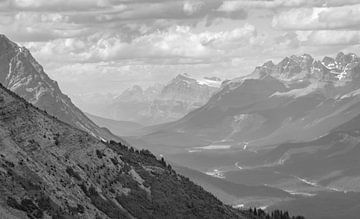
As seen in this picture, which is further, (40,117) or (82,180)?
(40,117)

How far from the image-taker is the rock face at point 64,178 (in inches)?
5074

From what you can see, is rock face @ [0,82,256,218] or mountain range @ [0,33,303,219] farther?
rock face @ [0,82,256,218]

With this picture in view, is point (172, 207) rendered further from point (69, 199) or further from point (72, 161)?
point (69, 199)

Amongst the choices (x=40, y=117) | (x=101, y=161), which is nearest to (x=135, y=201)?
(x=101, y=161)

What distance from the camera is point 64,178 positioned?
155m

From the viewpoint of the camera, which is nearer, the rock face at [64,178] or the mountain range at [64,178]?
the mountain range at [64,178]

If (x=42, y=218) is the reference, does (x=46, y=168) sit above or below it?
above

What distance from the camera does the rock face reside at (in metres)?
129

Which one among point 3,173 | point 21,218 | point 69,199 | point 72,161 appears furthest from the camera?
point 72,161

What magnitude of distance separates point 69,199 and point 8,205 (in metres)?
25.3

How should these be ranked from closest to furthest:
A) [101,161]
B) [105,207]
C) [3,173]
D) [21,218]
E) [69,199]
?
[21,218]
[3,173]
[69,199]
[105,207]
[101,161]

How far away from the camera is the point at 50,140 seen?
174 m

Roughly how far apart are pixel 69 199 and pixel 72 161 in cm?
2817

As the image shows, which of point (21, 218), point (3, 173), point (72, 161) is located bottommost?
point (21, 218)
